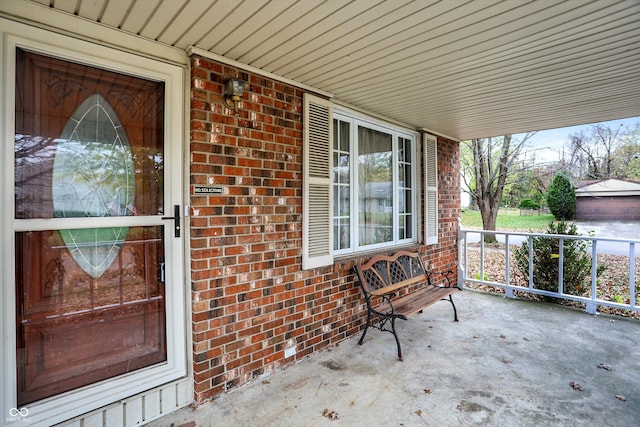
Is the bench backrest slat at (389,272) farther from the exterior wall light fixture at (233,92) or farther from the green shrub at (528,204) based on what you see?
the green shrub at (528,204)

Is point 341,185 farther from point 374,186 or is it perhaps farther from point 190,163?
point 190,163

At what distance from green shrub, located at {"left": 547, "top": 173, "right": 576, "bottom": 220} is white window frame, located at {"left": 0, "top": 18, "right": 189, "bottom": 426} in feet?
28.7

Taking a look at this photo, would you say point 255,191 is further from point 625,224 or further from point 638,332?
point 625,224

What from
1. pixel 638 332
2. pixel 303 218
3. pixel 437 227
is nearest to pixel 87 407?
pixel 303 218

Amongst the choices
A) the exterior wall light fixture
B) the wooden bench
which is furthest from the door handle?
the wooden bench

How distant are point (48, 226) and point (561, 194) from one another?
37.3ft

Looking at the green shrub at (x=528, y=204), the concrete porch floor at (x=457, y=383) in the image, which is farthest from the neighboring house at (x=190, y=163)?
the green shrub at (x=528, y=204)

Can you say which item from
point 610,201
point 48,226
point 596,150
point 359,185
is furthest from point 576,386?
point 596,150

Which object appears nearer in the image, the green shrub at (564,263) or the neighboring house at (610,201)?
the green shrub at (564,263)

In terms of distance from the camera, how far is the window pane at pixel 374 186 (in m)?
4.00

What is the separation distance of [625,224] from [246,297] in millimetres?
9379

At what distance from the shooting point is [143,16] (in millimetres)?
1925

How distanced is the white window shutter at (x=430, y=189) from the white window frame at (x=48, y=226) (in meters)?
3.62

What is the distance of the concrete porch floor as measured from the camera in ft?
7.29
